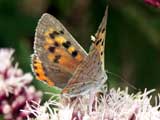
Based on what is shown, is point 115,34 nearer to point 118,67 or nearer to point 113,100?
point 118,67

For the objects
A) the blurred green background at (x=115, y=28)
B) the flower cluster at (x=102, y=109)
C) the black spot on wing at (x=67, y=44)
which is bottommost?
the flower cluster at (x=102, y=109)

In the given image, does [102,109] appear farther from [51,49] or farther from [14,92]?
[14,92]

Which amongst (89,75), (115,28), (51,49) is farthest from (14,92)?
(115,28)

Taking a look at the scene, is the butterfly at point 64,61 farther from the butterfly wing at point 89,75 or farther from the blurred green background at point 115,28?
the blurred green background at point 115,28

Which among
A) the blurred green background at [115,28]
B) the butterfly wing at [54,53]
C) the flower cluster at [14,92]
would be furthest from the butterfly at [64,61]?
the blurred green background at [115,28]

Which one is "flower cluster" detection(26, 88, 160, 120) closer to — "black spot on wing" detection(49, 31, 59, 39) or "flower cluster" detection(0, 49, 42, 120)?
"black spot on wing" detection(49, 31, 59, 39)

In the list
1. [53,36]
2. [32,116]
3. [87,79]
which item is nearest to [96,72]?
[87,79]
